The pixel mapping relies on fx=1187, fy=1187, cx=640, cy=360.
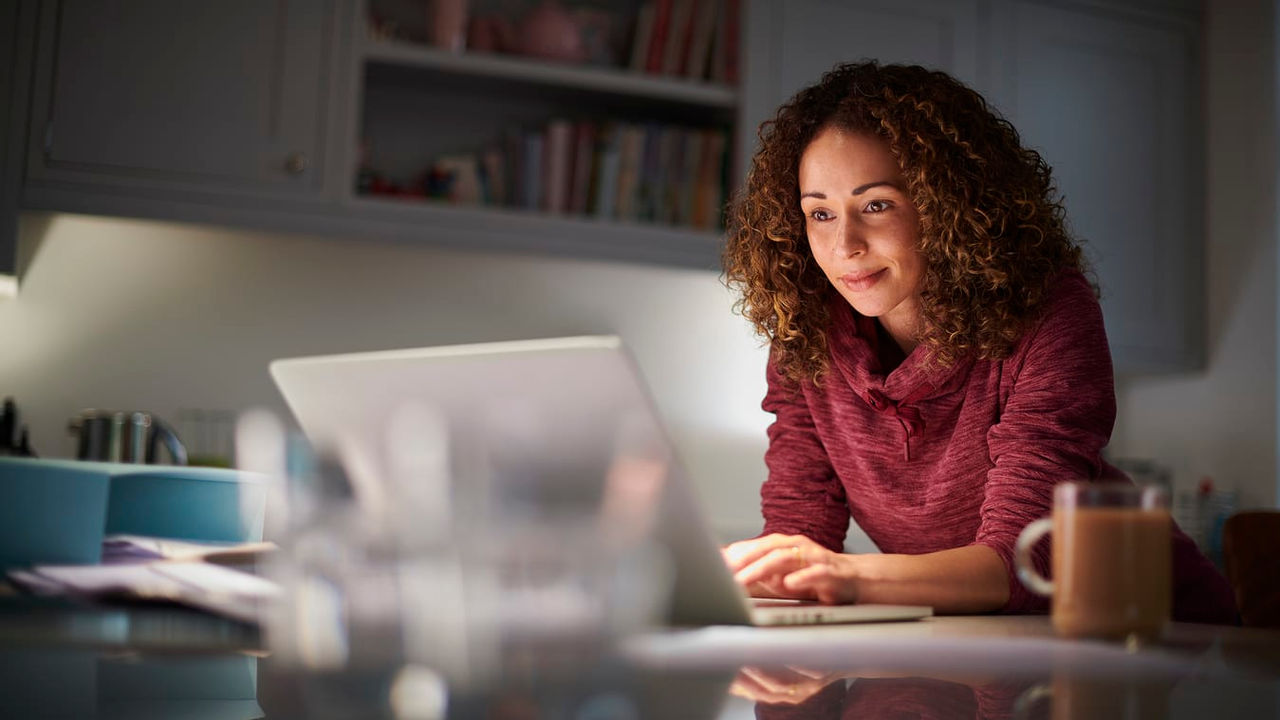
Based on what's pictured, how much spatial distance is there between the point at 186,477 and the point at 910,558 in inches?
26.2

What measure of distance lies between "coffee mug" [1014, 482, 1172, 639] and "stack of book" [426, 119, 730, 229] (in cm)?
204

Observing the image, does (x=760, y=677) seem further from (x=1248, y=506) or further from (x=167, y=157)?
(x=1248, y=506)

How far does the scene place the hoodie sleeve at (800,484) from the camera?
4.61 feet

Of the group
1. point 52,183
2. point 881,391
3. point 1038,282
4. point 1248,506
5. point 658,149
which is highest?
point 658,149

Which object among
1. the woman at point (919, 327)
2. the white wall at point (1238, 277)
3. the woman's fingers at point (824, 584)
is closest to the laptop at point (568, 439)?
the woman's fingers at point (824, 584)

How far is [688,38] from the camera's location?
9.22 ft

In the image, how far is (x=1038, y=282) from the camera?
125 cm

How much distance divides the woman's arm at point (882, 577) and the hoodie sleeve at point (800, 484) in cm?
40

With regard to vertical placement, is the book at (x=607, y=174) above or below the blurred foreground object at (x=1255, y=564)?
above

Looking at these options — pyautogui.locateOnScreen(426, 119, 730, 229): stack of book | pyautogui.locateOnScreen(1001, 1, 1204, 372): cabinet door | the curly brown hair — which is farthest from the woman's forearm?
pyautogui.locateOnScreen(1001, 1, 1204, 372): cabinet door

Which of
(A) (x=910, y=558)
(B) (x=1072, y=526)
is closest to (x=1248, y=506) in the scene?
(A) (x=910, y=558)

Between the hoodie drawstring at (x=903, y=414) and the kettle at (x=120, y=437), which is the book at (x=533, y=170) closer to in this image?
the kettle at (x=120, y=437)

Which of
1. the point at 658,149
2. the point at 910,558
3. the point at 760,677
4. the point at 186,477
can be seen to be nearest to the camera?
the point at 760,677

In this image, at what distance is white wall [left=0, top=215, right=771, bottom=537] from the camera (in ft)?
8.38
